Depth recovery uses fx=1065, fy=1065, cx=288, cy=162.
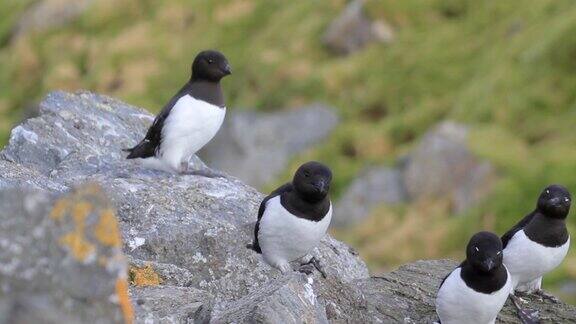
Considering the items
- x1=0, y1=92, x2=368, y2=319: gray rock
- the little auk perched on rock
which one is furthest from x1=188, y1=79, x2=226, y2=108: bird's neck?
the little auk perched on rock

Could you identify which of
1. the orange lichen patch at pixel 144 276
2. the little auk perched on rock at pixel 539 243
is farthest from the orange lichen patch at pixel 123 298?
the little auk perched on rock at pixel 539 243

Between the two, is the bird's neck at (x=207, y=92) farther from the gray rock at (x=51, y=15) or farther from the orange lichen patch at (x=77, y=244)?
the gray rock at (x=51, y=15)

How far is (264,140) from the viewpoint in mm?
34375

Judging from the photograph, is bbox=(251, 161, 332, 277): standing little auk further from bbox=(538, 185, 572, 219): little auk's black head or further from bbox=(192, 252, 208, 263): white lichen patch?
bbox=(538, 185, 572, 219): little auk's black head

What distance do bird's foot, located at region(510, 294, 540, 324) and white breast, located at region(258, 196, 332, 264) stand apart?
2.38 m

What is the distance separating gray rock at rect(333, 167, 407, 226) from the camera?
1121 inches

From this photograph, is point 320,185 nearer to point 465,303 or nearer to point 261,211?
point 261,211

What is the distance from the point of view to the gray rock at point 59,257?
5.82m

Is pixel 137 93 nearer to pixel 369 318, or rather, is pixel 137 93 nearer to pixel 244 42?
pixel 244 42

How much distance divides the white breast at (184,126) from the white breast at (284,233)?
293 centimetres

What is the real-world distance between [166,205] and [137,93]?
30.1 meters

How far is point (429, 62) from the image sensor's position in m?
35.4

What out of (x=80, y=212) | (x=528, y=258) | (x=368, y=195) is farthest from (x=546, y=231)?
(x=368, y=195)

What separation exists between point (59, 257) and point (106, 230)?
32 centimetres
